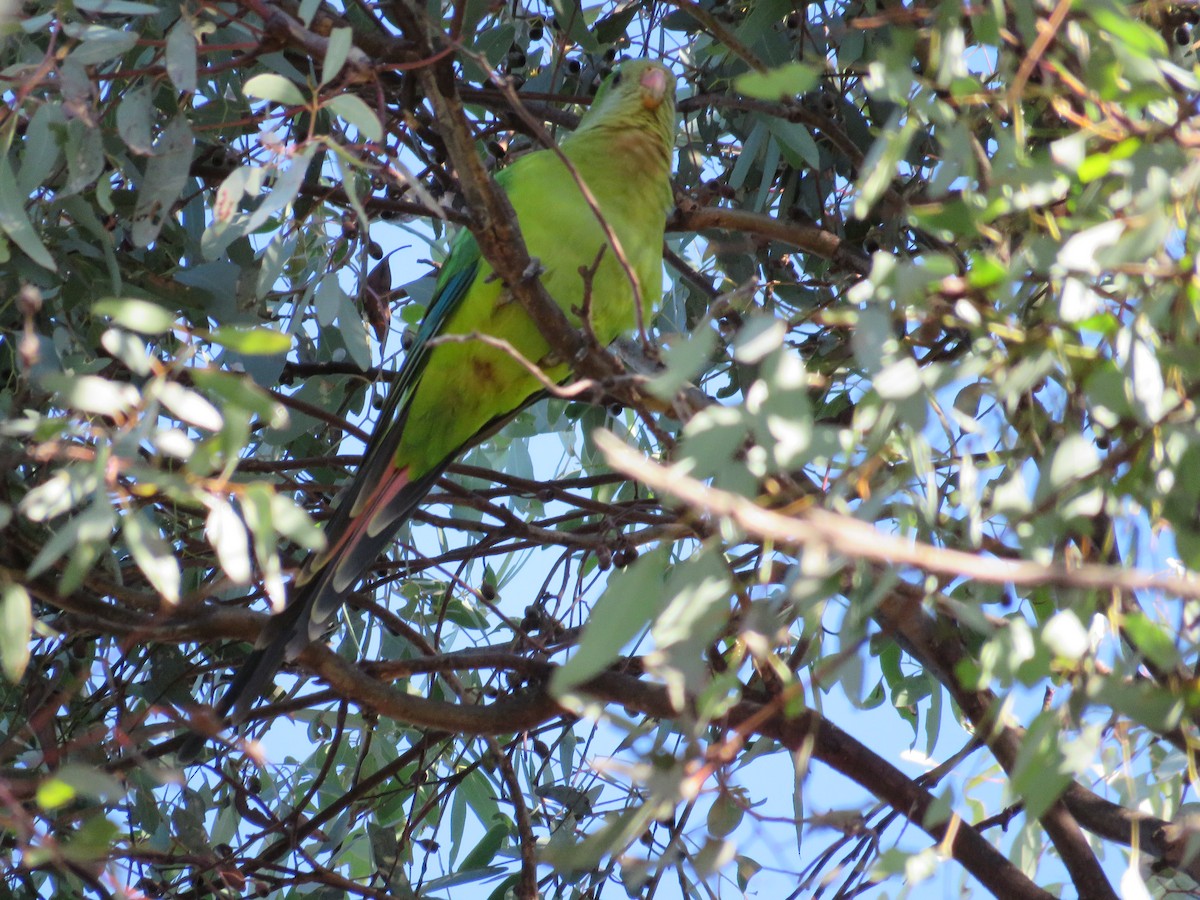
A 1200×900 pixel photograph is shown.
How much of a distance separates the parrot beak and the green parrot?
1.9 inches

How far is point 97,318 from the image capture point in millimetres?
2006

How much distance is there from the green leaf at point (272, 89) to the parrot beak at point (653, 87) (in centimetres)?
130

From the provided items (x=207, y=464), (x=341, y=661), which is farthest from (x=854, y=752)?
(x=207, y=464)

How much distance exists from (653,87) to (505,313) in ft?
1.94

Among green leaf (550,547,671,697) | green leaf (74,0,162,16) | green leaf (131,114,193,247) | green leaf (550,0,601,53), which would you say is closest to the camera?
green leaf (550,547,671,697)

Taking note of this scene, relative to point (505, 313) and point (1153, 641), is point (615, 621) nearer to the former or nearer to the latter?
point (1153, 641)

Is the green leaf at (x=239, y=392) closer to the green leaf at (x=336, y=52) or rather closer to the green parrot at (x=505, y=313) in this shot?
the green leaf at (x=336, y=52)

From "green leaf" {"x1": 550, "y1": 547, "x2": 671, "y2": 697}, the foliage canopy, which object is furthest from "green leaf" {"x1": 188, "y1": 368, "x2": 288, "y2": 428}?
"green leaf" {"x1": 550, "y1": 547, "x2": 671, "y2": 697}

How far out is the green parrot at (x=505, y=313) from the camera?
2320 millimetres

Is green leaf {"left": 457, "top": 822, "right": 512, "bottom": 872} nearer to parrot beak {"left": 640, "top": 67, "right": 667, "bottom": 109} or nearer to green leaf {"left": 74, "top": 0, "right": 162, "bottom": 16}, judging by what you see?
parrot beak {"left": 640, "top": 67, "right": 667, "bottom": 109}

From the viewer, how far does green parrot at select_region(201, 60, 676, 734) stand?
7.61 ft

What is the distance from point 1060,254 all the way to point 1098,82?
254mm

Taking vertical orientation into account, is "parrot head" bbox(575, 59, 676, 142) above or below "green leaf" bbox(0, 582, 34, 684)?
above

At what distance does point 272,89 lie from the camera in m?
1.37
